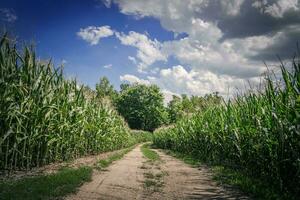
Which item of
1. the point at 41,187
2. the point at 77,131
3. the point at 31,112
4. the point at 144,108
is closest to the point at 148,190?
the point at 41,187

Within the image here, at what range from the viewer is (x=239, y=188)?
8078mm

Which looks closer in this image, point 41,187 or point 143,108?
point 41,187

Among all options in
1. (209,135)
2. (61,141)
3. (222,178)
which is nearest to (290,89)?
(222,178)

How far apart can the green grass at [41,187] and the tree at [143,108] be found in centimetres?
9034

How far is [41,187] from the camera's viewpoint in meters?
7.19

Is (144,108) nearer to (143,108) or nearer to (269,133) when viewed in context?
(143,108)

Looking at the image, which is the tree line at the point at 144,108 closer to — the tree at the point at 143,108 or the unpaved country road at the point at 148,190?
the tree at the point at 143,108

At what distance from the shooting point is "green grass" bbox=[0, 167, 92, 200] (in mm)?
6430

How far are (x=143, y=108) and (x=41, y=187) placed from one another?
93.6 metres

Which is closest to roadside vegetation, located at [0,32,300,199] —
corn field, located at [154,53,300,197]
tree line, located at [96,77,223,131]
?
corn field, located at [154,53,300,197]

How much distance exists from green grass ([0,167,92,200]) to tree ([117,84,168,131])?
9034 cm

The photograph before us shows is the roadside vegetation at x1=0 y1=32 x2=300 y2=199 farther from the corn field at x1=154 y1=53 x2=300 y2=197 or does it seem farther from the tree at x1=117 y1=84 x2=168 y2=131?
the tree at x1=117 y1=84 x2=168 y2=131

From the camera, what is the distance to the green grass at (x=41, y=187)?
6.43 meters

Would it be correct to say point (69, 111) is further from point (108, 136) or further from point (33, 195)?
point (108, 136)
